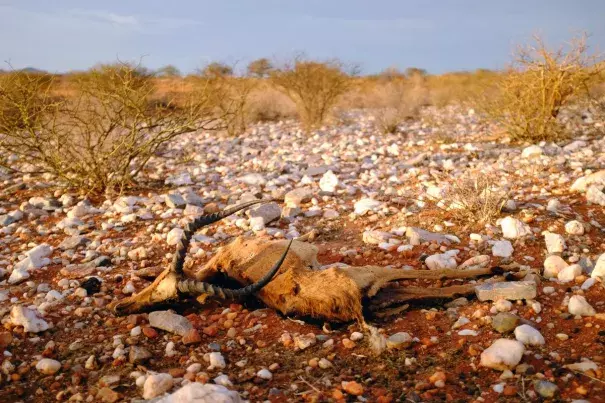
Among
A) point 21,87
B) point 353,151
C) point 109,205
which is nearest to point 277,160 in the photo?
point 353,151

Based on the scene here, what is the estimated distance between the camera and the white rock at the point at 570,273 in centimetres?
354

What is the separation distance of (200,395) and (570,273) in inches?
97.7

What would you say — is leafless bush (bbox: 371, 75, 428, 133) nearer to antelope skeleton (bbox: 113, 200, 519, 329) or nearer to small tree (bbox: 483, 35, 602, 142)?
small tree (bbox: 483, 35, 602, 142)

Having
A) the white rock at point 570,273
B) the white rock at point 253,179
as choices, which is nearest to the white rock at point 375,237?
the white rock at point 570,273

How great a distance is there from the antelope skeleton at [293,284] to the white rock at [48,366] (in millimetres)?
573

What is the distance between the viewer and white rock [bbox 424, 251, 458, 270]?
13.0 feet

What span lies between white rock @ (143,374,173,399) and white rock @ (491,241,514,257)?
2.57m

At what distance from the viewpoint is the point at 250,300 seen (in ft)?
11.6

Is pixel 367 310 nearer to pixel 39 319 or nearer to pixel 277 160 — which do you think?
pixel 39 319

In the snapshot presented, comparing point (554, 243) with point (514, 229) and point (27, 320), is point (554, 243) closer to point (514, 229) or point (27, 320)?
point (514, 229)

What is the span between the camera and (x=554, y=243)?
4.07 metres

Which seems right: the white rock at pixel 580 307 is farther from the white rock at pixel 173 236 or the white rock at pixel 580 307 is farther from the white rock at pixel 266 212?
the white rock at pixel 173 236

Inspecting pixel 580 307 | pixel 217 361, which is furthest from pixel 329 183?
pixel 217 361

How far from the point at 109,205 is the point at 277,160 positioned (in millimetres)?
3346
